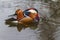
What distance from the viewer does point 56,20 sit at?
699mm

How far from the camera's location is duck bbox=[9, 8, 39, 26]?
2.18 ft

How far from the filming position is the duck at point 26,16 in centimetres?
67

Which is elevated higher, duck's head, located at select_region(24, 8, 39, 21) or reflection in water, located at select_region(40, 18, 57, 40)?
duck's head, located at select_region(24, 8, 39, 21)

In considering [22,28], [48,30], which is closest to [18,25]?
[22,28]

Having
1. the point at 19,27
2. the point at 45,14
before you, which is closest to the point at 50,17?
the point at 45,14

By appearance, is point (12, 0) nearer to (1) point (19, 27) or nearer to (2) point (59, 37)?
(1) point (19, 27)

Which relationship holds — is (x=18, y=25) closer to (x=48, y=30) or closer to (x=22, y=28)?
(x=22, y=28)

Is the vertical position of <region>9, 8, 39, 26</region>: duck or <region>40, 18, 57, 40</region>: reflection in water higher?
<region>9, 8, 39, 26</region>: duck

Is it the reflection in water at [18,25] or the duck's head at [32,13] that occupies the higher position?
the duck's head at [32,13]

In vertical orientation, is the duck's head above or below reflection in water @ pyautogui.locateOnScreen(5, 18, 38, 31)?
above

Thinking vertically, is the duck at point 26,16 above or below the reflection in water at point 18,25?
above

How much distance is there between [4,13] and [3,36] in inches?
4.1

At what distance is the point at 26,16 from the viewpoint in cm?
67

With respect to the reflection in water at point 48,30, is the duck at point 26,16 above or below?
above
